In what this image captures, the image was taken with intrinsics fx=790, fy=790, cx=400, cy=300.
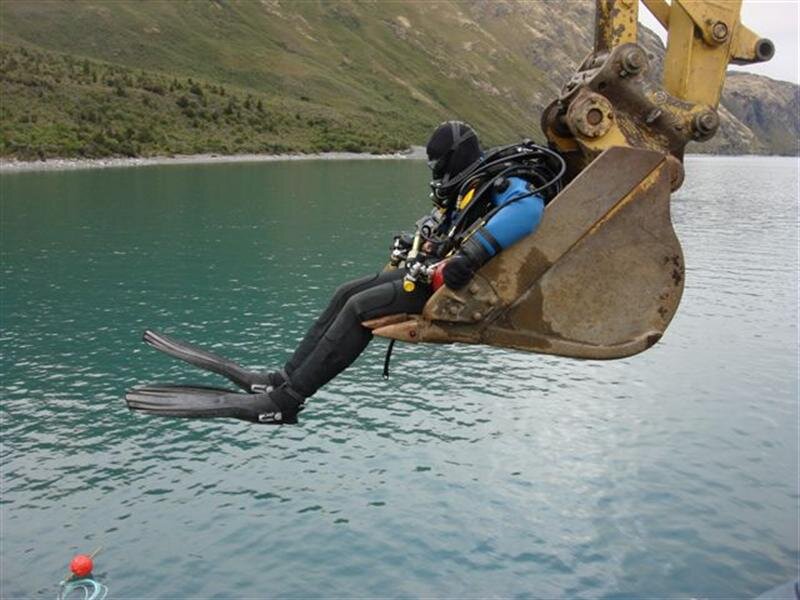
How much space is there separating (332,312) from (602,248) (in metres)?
2.65

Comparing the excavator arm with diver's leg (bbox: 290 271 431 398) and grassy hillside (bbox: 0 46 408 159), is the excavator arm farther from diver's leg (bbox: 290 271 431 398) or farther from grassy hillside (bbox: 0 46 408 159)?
grassy hillside (bbox: 0 46 408 159)

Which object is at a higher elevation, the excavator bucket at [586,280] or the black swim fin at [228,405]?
the excavator bucket at [586,280]

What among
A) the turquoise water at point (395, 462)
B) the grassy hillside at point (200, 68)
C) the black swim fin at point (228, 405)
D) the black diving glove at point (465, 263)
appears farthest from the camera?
the grassy hillside at point (200, 68)

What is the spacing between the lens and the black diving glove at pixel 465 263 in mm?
6098

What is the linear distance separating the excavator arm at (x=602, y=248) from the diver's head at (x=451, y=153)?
31.0 inches

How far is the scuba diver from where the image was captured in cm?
618

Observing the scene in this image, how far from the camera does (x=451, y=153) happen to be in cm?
686

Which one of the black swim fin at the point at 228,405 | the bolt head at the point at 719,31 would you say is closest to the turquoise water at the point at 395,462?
the black swim fin at the point at 228,405

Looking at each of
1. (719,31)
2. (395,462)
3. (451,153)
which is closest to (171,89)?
(395,462)

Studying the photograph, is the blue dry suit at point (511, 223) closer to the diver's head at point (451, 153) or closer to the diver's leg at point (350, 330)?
the diver's head at point (451, 153)

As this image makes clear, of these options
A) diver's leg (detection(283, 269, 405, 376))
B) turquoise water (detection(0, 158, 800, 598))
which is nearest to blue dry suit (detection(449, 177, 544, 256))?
diver's leg (detection(283, 269, 405, 376))

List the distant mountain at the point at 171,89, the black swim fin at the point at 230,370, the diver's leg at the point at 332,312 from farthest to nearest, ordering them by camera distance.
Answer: the distant mountain at the point at 171,89
the black swim fin at the point at 230,370
the diver's leg at the point at 332,312

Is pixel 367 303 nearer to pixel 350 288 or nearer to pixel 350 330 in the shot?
pixel 350 330

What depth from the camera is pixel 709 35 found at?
263 inches
